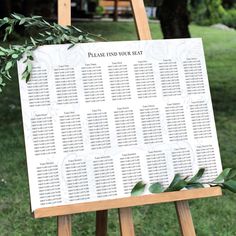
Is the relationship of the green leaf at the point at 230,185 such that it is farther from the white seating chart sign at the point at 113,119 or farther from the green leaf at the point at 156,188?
the green leaf at the point at 156,188

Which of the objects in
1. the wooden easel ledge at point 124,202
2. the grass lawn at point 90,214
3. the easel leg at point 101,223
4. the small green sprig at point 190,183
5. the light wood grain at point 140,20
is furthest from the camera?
the grass lawn at point 90,214

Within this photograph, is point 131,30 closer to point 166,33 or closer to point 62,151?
point 166,33

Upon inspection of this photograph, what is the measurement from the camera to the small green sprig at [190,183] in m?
2.66

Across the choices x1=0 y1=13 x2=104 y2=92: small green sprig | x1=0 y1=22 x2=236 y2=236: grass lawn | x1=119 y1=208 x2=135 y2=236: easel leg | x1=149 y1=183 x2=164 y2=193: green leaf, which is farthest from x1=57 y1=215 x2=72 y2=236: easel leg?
x1=0 y1=22 x2=236 y2=236: grass lawn

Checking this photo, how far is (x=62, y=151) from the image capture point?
103 inches

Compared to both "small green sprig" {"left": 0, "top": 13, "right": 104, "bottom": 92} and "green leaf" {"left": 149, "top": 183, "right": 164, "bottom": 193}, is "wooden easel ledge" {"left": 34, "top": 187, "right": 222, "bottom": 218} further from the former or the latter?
"small green sprig" {"left": 0, "top": 13, "right": 104, "bottom": 92}

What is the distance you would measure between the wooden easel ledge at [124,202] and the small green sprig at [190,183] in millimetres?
26

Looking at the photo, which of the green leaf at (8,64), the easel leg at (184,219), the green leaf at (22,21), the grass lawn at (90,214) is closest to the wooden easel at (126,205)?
the easel leg at (184,219)

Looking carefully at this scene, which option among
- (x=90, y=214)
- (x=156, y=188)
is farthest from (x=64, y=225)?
(x=90, y=214)

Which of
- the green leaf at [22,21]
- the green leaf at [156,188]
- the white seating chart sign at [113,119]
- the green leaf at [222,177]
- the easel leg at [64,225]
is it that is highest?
the green leaf at [22,21]

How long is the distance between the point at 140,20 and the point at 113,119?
582mm

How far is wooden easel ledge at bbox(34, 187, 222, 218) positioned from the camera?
2557 mm

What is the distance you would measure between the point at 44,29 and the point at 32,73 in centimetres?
34

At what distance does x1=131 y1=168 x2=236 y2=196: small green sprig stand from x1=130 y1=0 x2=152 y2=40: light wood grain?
727 mm
